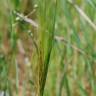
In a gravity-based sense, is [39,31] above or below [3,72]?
above

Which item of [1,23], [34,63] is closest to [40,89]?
[34,63]

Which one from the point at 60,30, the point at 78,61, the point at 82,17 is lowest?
the point at 78,61

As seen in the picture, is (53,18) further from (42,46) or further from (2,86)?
(2,86)

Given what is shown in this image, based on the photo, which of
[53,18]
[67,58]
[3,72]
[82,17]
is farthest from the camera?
[67,58]

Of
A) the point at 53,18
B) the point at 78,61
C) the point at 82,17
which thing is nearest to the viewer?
the point at 53,18

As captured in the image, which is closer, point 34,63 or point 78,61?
point 34,63

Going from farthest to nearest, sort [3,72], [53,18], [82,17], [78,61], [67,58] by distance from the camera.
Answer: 1. [78,61]
2. [67,58]
3. [82,17]
4. [3,72]
5. [53,18]

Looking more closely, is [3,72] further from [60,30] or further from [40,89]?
[60,30]

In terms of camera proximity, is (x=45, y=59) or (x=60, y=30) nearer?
(x=45, y=59)

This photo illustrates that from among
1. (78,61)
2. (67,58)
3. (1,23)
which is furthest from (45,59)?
(1,23)
